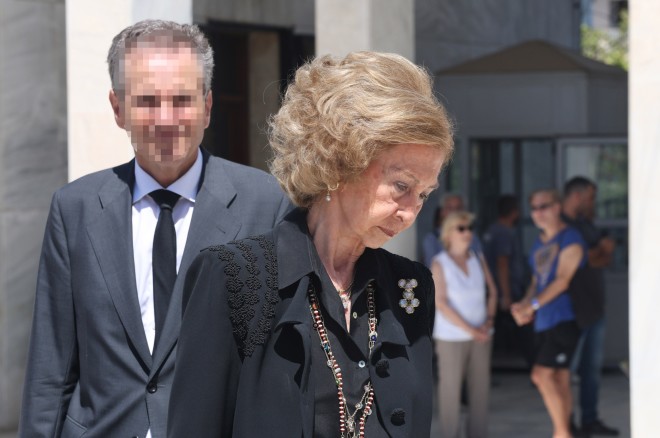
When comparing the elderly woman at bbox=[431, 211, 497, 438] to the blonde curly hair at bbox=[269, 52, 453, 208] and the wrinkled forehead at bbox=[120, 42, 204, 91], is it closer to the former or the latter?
the wrinkled forehead at bbox=[120, 42, 204, 91]

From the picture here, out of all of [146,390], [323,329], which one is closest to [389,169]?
[323,329]

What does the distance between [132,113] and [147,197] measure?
12.0 inches

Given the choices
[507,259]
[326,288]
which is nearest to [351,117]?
[326,288]

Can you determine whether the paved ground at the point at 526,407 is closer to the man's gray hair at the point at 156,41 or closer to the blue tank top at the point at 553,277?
the blue tank top at the point at 553,277

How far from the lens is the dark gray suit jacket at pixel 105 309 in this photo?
9.05ft

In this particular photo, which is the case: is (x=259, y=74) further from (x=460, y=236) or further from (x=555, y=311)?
(x=555, y=311)

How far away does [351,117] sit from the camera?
213cm

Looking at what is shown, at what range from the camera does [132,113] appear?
8.72 ft

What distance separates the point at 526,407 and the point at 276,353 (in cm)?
905

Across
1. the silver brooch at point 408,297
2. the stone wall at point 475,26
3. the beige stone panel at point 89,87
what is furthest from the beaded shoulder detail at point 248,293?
the stone wall at point 475,26

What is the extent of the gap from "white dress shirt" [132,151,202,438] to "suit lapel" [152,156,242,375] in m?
0.03

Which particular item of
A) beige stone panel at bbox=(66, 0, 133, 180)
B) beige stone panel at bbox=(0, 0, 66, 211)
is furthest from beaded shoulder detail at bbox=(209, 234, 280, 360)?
beige stone panel at bbox=(0, 0, 66, 211)

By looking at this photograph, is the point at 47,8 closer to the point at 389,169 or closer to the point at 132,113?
the point at 132,113
